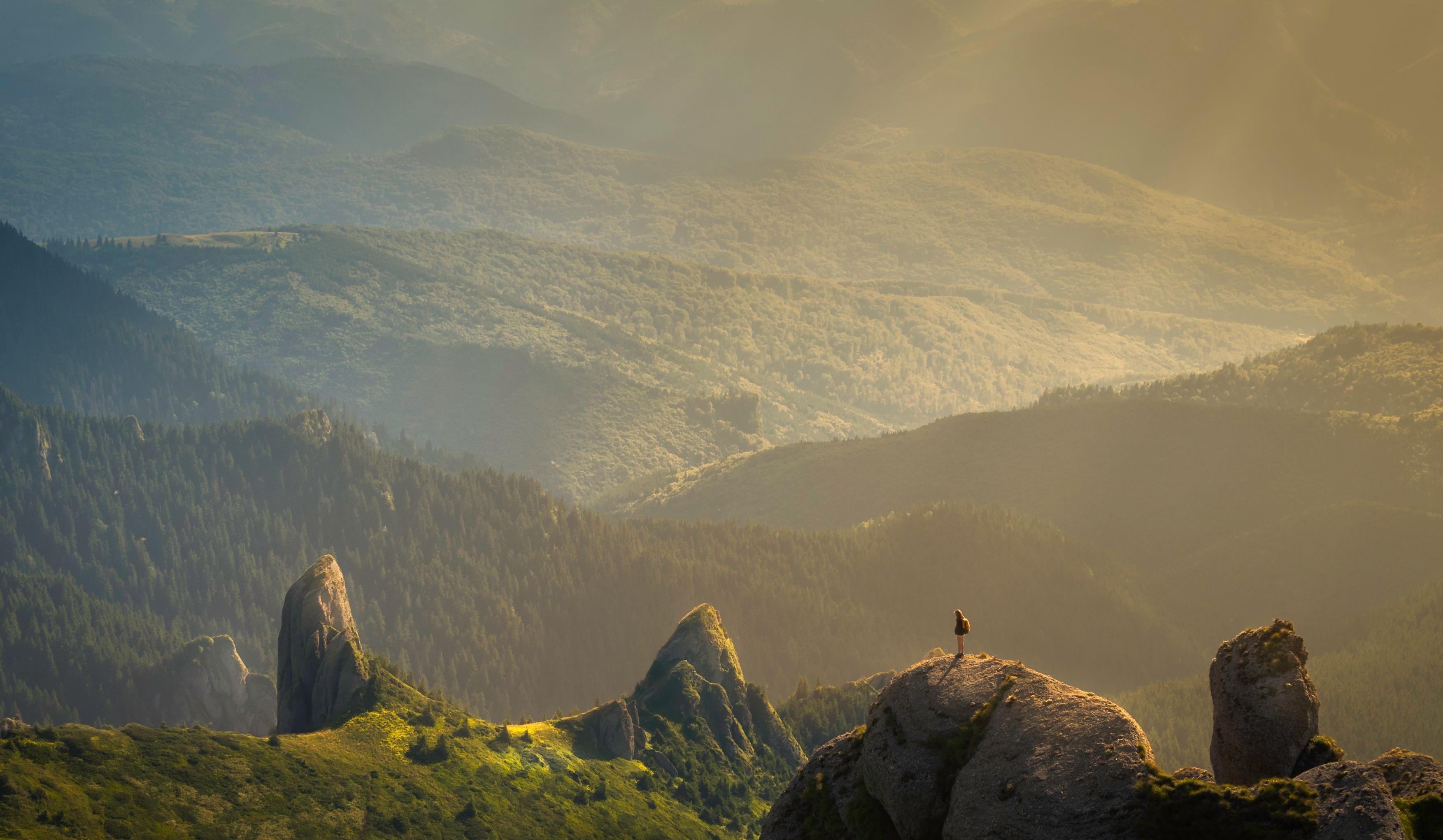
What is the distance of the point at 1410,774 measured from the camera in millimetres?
49969

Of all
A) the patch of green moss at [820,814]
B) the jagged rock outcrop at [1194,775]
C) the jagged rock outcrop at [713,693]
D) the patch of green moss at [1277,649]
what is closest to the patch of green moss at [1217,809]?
the jagged rock outcrop at [1194,775]

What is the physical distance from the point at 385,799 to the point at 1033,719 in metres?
84.1

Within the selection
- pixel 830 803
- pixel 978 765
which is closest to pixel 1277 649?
pixel 978 765

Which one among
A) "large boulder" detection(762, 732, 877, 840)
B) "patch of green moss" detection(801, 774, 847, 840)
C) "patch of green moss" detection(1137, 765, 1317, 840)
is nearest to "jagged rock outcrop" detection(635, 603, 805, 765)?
"large boulder" detection(762, 732, 877, 840)

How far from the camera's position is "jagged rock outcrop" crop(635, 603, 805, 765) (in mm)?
164250

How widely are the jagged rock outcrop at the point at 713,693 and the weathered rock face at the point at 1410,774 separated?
381ft

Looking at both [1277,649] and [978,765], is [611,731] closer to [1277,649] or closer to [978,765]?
[978,765]

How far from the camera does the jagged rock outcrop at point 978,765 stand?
46.5 metres

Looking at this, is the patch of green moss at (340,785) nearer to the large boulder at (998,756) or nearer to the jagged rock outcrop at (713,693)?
the jagged rock outcrop at (713,693)

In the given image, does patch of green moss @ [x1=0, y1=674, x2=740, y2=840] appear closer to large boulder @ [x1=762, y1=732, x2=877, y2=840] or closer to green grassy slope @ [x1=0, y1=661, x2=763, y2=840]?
green grassy slope @ [x1=0, y1=661, x2=763, y2=840]

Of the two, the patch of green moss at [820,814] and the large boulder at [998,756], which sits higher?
the large boulder at [998,756]

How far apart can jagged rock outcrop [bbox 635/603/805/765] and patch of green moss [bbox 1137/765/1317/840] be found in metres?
120

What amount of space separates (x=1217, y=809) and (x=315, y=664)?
4029 inches

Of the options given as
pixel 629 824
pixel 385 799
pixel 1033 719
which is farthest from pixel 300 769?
pixel 1033 719
